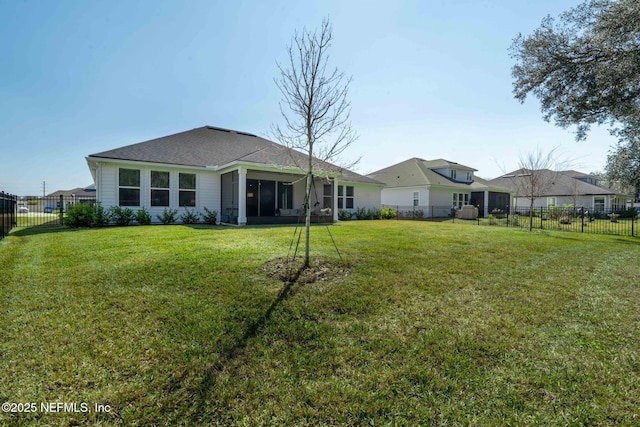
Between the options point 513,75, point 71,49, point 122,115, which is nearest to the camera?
point 71,49

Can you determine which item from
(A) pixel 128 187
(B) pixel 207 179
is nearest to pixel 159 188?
(A) pixel 128 187

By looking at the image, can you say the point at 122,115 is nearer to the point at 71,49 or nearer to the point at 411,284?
the point at 71,49

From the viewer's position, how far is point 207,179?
616 inches

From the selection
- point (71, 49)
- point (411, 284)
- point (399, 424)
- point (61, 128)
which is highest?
point (71, 49)

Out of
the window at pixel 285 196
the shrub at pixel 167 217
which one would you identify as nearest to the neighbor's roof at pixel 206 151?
the window at pixel 285 196

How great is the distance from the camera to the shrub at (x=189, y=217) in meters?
14.6

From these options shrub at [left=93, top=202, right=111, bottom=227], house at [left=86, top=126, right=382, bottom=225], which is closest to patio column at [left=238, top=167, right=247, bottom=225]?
house at [left=86, top=126, right=382, bottom=225]

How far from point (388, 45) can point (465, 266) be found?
23.0ft

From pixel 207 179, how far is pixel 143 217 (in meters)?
3.61

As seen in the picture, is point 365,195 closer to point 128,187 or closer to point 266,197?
point 266,197

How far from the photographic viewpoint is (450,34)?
382 inches

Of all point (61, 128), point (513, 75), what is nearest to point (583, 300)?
point (513, 75)

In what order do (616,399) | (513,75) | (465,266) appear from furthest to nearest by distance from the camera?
1. (513,75)
2. (465,266)
3. (616,399)

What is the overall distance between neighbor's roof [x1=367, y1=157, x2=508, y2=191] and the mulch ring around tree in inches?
820
